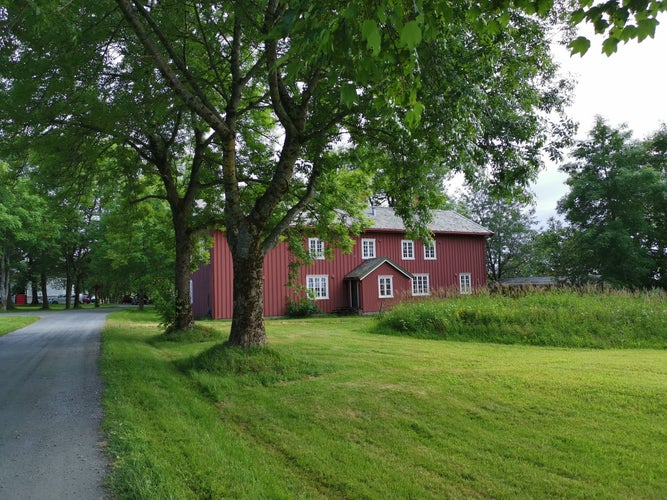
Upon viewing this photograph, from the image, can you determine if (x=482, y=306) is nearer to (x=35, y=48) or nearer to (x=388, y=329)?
(x=388, y=329)

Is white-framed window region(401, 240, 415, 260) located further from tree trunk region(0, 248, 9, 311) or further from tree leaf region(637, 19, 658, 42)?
tree trunk region(0, 248, 9, 311)

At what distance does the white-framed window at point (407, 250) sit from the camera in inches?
1294

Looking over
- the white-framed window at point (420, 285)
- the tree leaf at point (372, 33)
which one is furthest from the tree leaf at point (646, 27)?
the white-framed window at point (420, 285)

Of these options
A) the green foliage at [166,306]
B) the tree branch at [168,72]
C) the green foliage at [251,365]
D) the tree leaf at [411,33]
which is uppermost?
the tree branch at [168,72]

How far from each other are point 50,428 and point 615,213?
37.0m

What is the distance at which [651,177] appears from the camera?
32.9m

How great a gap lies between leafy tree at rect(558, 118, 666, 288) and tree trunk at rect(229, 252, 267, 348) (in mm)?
29418

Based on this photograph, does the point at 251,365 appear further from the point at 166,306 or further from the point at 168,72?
the point at 166,306

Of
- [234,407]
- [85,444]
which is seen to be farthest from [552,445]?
[85,444]

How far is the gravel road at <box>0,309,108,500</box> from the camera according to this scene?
418 centimetres

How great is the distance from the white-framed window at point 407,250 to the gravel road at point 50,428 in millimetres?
23532

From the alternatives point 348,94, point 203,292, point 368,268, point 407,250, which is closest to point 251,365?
point 348,94

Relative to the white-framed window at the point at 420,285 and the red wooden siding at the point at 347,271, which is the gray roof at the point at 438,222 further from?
the white-framed window at the point at 420,285

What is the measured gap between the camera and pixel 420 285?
1304 inches
